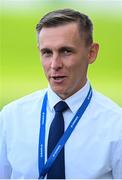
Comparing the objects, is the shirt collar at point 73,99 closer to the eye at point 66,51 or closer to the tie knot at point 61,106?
the tie knot at point 61,106

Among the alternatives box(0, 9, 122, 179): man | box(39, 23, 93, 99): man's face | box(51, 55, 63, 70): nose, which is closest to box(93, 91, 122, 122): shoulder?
box(0, 9, 122, 179): man

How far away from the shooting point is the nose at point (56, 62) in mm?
1698

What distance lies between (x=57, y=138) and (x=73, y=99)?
0.64ft

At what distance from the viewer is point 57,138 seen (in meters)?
1.76

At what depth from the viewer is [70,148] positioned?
175 cm

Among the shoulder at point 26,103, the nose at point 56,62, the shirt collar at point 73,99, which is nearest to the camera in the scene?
the nose at point 56,62

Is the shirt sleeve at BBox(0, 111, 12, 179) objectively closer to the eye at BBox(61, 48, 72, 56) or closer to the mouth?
the mouth

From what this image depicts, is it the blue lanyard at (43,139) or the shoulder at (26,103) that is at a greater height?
the shoulder at (26,103)

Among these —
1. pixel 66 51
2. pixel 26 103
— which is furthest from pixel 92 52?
pixel 26 103

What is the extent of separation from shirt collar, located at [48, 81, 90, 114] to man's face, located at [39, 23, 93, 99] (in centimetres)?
2

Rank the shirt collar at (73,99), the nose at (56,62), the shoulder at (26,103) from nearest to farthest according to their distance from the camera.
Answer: the nose at (56,62) < the shirt collar at (73,99) < the shoulder at (26,103)

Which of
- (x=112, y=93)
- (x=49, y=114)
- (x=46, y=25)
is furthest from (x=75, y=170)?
(x=112, y=93)

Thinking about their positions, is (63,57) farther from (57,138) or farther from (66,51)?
(57,138)

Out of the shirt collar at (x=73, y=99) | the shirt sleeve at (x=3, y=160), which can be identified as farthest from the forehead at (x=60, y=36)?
the shirt sleeve at (x=3, y=160)
